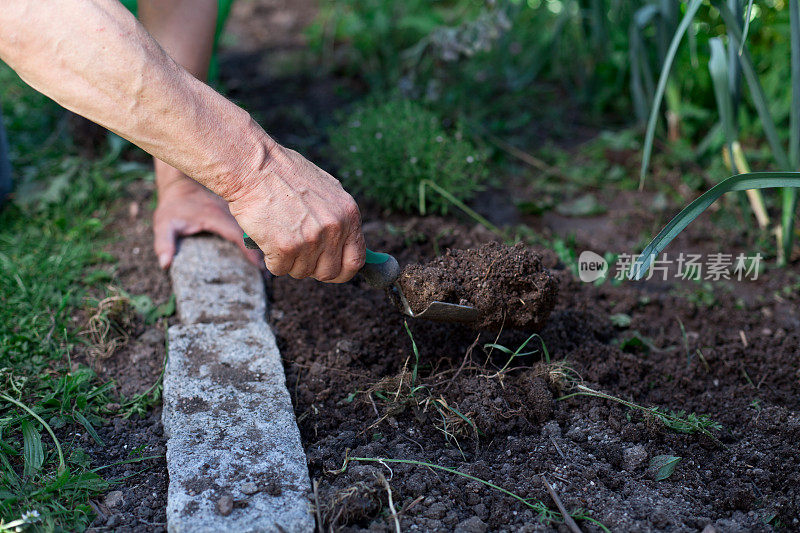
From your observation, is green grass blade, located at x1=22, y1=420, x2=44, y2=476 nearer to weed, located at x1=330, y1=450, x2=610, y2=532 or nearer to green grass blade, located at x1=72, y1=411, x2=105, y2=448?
green grass blade, located at x1=72, y1=411, x2=105, y2=448

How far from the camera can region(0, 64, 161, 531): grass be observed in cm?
151

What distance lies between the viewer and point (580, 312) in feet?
6.90

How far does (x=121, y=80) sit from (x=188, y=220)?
1.03 metres

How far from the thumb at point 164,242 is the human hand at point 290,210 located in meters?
→ 0.81

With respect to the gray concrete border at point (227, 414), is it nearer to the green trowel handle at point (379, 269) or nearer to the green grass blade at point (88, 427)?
the green grass blade at point (88, 427)

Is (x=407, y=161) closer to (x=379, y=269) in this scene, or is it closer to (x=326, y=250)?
(x=379, y=269)

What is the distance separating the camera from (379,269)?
1.77 m

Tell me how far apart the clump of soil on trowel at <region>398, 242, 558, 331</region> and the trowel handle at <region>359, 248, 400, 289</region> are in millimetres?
27

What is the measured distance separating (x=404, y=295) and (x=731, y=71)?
1.47 metres

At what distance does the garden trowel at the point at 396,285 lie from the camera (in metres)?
1.74

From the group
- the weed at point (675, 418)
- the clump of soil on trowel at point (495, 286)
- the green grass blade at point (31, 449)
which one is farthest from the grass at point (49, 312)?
the weed at point (675, 418)

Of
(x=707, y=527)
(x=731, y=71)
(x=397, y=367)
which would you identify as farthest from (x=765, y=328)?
(x=397, y=367)

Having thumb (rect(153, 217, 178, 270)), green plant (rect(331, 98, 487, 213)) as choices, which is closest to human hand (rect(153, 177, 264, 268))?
thumb (rect(153, 217, 178, 270))

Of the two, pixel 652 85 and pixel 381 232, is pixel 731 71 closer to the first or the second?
pixel 652 85
